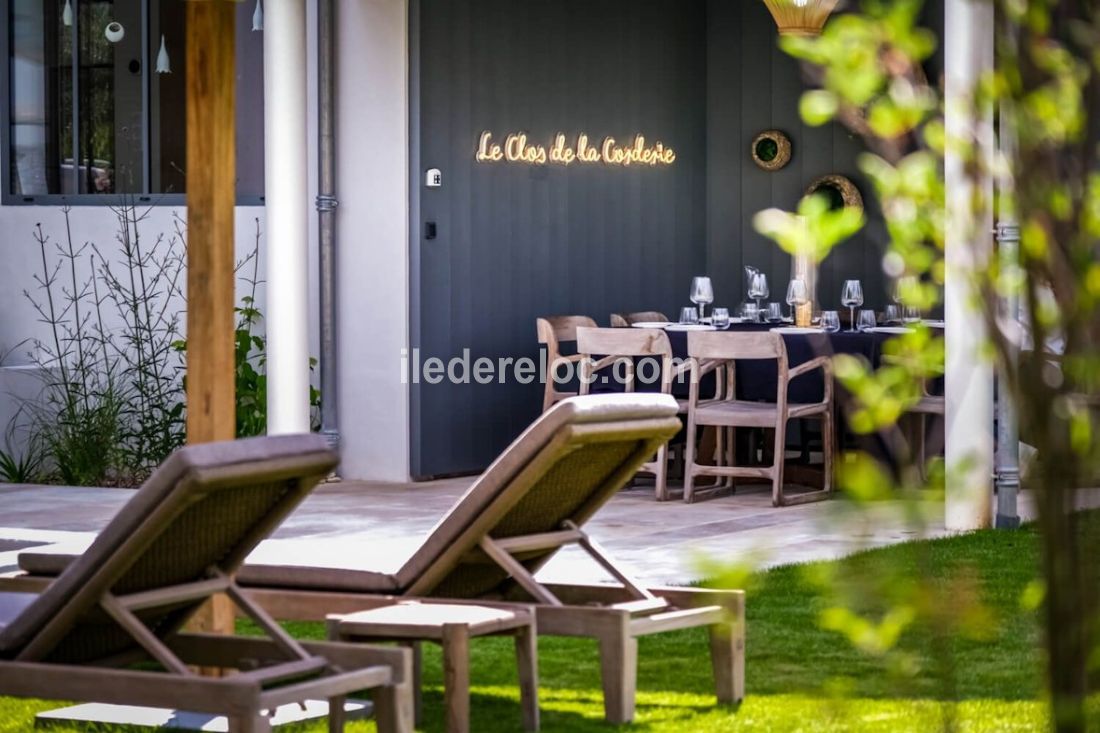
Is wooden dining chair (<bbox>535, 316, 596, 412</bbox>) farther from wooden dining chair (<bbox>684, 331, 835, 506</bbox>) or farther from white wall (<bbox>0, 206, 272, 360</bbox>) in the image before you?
white wall (<bbox>0, 206, 272, 360</bbox>)

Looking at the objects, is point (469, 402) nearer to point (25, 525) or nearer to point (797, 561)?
point (25, 525)

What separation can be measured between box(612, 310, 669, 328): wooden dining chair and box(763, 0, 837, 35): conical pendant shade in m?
1.82

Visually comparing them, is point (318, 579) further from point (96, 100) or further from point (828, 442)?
point (96, 100)

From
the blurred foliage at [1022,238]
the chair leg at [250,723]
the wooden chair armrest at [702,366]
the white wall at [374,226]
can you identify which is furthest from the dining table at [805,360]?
the blurred foliage at [1022,238]

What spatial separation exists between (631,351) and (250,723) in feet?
20.1

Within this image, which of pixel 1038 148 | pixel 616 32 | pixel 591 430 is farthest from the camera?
pixel 616 32

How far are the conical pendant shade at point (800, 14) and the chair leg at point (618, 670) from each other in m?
5.88

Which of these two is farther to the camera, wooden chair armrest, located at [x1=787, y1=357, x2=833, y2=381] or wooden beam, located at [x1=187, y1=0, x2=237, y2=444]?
wooden chair armrest, located at [x1=787, y1=357, x2=833, y2=381]

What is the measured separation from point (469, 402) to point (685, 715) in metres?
5.90

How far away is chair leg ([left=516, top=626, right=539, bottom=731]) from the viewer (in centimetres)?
461

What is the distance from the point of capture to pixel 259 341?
35.0 feet

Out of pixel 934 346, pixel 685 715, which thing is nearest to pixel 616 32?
pixel 685 715
